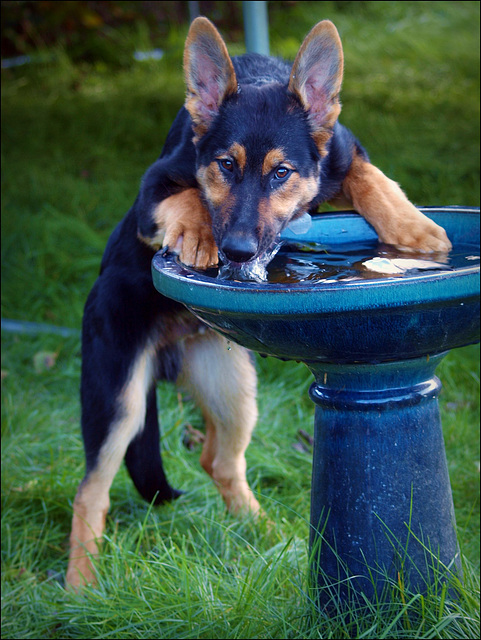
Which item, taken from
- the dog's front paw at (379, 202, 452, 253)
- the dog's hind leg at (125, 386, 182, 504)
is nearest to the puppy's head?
the dog's front paw at (379, 202, 452, 253)

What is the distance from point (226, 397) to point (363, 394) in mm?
1172

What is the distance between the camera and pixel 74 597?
2.41 metres

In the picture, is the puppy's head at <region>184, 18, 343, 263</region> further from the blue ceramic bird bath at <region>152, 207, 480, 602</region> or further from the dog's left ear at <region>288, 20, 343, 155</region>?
the blue ceramic bird bath at <region>152, 207, 480, 602</region>

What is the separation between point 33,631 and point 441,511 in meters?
1.33

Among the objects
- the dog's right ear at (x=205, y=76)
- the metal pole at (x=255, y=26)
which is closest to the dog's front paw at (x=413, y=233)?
the dog's right ear at (x=205, y=76)

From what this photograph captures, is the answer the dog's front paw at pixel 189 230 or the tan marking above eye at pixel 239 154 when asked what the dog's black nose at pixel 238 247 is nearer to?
the dog's front paw at pixel 189 230

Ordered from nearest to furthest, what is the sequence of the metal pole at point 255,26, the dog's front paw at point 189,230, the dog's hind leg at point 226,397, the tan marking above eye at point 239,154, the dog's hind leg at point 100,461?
the dog's front paw at point 189,230 < the tan marking above eye at point 239,154 < the dog's hind leg at point 100,461 < the dog's hind leg at point 226,397 < the metal pole at point 255,26

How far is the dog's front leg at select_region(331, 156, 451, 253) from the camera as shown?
2199mm

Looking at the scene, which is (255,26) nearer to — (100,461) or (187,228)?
(187,228)

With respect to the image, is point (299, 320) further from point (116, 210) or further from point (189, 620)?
point (116, 210)

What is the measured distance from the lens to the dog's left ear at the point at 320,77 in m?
2.26

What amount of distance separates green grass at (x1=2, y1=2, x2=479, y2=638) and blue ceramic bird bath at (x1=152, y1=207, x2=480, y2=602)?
137mm

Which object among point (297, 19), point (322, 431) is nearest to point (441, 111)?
point (297, 19)

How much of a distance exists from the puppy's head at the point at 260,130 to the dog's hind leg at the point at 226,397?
78 cm
